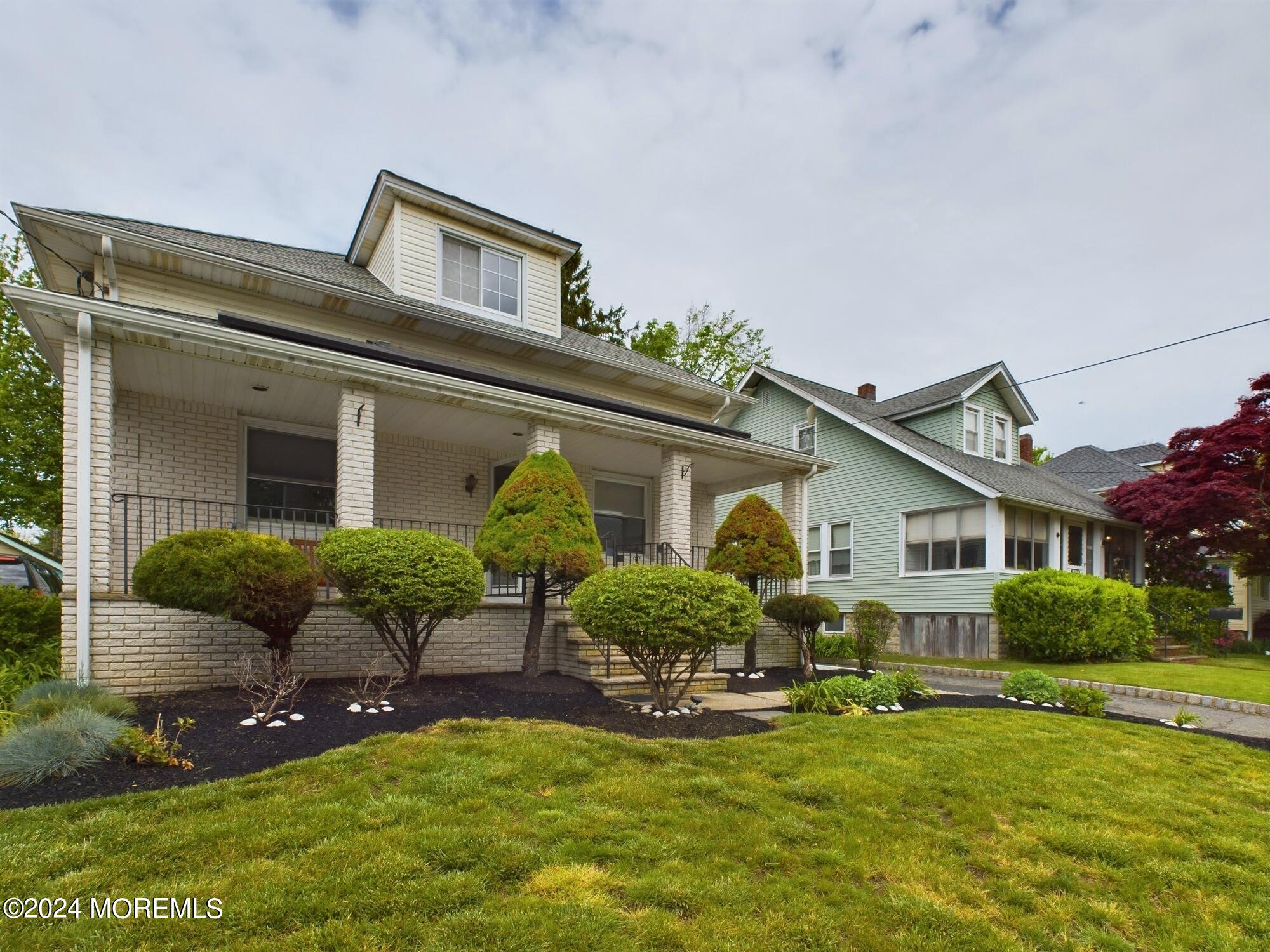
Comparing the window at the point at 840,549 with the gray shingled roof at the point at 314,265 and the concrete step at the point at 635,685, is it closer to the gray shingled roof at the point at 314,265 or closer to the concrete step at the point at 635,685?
the gray shingled roof at the point at 314,265

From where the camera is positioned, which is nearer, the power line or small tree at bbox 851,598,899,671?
the power line

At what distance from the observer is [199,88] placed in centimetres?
988

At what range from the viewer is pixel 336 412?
29.1ft

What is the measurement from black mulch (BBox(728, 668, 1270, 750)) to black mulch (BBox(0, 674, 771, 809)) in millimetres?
2391

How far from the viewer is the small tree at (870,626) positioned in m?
10.2

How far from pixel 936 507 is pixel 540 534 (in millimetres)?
11776

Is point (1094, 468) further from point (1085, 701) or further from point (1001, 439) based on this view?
point (1085, 701)

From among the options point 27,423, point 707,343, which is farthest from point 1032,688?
point 707,343

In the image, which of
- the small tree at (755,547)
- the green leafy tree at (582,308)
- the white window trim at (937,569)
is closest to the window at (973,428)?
the white window trim at (937,569)

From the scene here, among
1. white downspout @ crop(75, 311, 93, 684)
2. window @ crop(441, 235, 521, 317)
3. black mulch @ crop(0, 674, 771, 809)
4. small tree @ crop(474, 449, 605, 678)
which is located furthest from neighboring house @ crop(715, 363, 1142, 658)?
white downspout @ crop(75, 311, 93, 684)

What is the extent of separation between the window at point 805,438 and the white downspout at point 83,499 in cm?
1598

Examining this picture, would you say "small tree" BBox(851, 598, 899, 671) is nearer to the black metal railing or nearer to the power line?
the black metal railing

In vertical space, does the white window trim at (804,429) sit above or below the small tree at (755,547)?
above

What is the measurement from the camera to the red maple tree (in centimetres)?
1619
